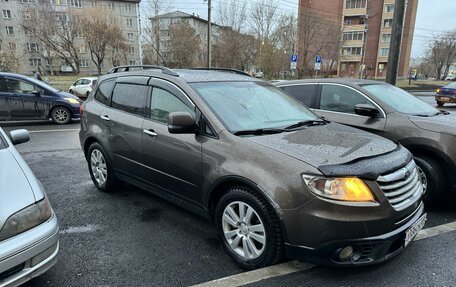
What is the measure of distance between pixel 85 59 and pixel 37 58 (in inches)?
317

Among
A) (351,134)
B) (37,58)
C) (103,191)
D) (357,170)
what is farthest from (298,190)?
(37,58)

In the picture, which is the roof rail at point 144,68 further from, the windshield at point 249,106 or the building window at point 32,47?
the building window at point 32,47

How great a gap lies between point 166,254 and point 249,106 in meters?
1.70

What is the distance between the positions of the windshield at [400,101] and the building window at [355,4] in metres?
63.6

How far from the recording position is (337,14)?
60125mm

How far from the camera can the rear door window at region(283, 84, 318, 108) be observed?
5285mm

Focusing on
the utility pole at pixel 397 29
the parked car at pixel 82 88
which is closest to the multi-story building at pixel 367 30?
the parked car at pixel 82 88

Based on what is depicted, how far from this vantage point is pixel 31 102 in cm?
1000

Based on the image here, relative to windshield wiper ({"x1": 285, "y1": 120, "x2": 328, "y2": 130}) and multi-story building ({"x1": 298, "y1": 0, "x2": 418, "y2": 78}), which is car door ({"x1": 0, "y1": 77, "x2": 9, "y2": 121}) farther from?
multi-story building ({"x1": 298, "y1": 0, "x2": 418, "y2": 78})

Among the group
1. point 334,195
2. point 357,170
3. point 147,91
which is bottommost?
point 334,195

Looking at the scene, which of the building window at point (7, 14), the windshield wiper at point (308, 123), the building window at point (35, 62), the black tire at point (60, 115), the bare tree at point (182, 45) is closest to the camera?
the windshield wiper at point (308, 123)

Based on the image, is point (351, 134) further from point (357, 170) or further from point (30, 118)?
point (30, 118)

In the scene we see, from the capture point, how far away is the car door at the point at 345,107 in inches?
173

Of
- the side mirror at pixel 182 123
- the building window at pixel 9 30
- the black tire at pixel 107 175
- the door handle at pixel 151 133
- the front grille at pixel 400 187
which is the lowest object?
the black tire at pixel 107 175
